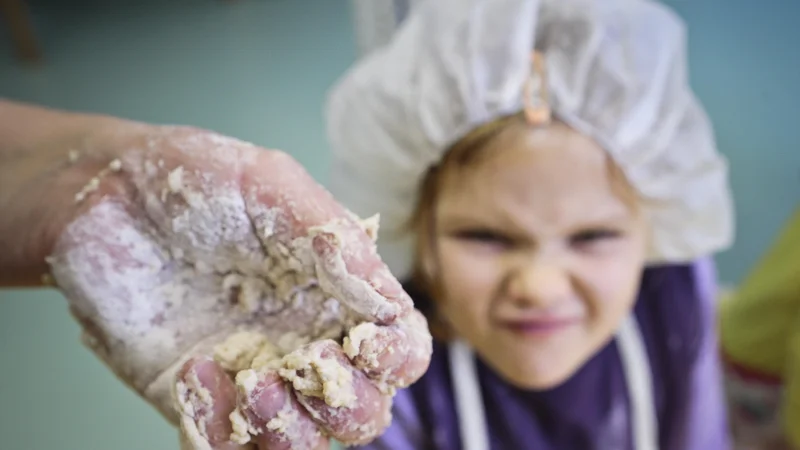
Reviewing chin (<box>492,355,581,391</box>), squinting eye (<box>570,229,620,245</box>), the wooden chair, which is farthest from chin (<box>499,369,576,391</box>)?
the wooden chair

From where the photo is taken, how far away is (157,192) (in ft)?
0.99

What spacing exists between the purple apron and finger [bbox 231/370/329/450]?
0.35 m

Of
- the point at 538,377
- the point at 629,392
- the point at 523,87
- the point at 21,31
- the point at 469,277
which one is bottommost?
the point at 629,392

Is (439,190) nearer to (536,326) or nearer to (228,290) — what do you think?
(536,326)

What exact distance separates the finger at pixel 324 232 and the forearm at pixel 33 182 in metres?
0.10

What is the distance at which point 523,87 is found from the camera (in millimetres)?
530

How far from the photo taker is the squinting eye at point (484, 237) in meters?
0.53

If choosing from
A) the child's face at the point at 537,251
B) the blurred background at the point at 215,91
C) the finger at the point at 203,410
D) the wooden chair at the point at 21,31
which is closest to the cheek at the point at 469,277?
the child's face at the point at 537,251

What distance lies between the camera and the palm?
0.26 m

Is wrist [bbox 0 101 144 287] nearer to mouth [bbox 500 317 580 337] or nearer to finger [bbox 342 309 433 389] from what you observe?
finger [bbox 342 309 433 389]

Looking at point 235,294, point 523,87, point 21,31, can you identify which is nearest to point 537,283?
point 523,87

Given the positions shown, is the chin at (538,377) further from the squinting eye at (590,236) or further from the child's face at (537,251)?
the squinting eye at (590,236)

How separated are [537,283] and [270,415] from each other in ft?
1.02

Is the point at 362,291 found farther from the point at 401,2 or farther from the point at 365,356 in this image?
the point at 401,2
